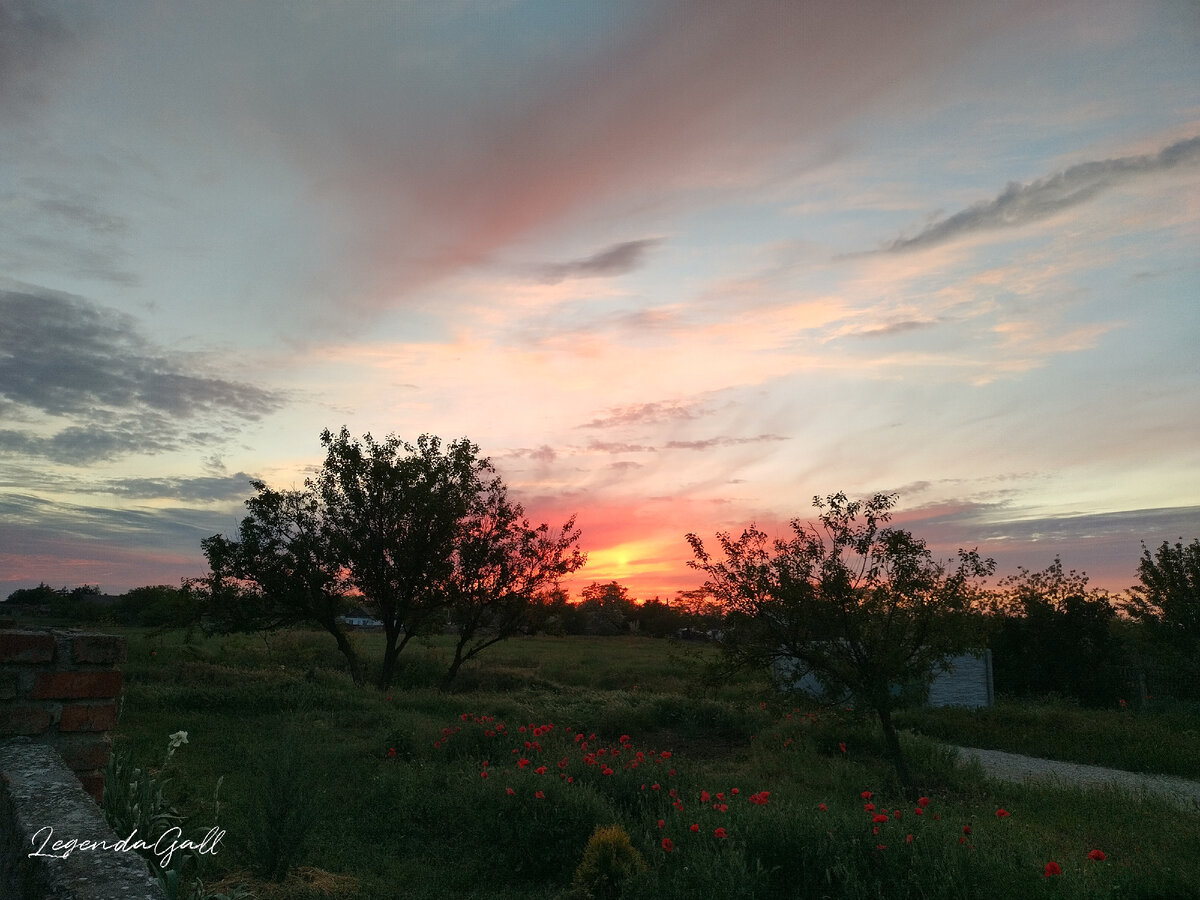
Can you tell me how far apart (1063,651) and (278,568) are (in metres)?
22.3

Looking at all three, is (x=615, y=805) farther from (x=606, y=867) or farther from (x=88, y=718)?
(x=88, y=718)

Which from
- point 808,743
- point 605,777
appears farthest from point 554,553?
point 605,777

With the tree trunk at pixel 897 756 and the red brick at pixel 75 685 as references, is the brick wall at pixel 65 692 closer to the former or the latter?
the red brick at pixel 75 685

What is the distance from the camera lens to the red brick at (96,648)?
3.71m

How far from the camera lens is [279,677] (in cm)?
1684

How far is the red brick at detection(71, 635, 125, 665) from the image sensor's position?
146 inches

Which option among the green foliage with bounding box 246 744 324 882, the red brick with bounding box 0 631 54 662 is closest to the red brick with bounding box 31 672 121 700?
the red brick with bounding box 0 631 54 662

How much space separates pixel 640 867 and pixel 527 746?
4710 mm

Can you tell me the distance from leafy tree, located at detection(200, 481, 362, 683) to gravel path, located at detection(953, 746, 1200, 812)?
15.1 m

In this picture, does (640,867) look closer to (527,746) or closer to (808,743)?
(527,746)

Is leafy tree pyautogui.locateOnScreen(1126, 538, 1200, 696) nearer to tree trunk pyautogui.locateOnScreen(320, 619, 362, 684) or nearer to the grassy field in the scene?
the grassy field

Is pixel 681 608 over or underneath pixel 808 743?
over

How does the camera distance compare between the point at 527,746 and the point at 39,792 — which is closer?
the point at 39,792

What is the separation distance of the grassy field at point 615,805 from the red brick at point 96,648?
1381mm
